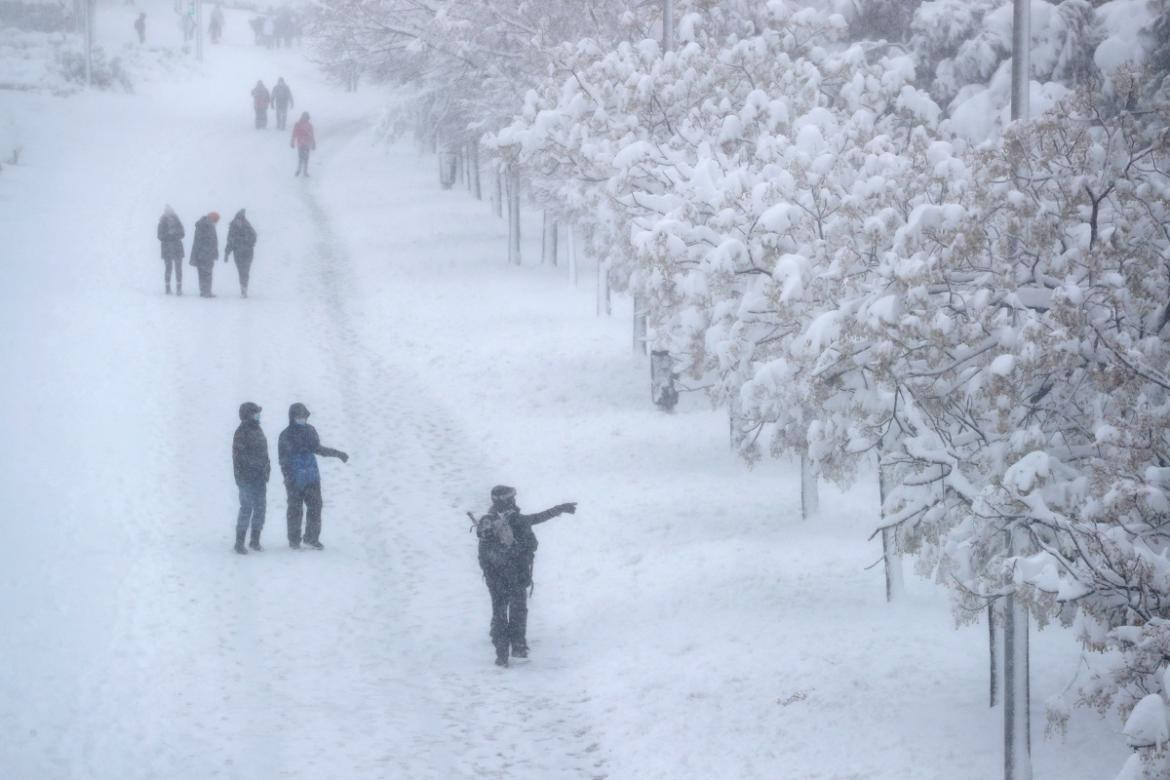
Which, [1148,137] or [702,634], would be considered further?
[702,634]

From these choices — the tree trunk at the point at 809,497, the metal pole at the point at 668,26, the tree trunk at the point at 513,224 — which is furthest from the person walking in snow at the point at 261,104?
the tree trunk at the point at 809,497

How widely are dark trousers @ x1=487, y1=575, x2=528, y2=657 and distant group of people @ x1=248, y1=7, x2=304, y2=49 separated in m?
62.7

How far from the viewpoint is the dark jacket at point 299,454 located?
14.3m

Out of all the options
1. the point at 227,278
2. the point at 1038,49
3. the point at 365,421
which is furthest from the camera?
the point at 227,278

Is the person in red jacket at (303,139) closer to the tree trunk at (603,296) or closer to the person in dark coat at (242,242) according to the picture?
the person in dark coat at (242,242)

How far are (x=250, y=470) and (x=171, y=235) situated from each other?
41.0 feet

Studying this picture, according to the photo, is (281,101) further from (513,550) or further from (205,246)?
(513,550)

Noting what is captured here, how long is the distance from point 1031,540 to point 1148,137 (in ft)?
8.63

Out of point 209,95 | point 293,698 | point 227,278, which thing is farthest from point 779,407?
point 209,95

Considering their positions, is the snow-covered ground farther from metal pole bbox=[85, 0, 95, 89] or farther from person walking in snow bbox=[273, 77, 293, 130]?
metal pole bbox=[85, 0, 95, 89]

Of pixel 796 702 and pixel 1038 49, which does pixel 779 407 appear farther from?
pixel 1038 49

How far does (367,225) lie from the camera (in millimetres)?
34500

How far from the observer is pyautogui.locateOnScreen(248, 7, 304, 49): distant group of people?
7081 cm

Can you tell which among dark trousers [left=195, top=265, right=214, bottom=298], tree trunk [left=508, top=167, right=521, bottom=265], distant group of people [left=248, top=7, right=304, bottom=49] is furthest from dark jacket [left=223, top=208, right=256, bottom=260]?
distant group of people [left=248, top=7, right=304, bottom=49]
